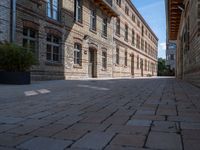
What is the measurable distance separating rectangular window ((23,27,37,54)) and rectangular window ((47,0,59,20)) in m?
1.88

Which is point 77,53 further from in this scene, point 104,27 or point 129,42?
point 129,42

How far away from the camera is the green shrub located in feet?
35.3

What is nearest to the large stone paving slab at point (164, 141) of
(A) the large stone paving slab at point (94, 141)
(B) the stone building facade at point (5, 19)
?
(A) the large stone paving slab at point (94, 141)

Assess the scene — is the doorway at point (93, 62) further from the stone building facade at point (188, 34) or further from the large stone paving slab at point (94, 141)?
the large stone paving slab at point (94, 141)

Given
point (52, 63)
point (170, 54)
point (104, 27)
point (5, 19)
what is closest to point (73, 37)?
point (52, 63)

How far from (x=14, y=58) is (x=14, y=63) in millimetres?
222

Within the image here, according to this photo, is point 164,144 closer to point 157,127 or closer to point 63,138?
point 157,127

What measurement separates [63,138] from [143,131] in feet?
2.94

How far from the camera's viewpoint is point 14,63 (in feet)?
36.2

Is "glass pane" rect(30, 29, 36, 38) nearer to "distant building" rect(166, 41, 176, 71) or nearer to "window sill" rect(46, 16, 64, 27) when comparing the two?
"window sill" rect(46, 16, 64, 27)

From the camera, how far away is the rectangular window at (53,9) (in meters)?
15.8

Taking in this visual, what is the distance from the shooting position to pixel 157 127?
3.48 meters

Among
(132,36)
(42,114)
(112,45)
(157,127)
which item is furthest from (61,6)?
(132,36)

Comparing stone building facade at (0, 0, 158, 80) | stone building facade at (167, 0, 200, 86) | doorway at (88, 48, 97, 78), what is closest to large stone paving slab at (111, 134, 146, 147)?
stone building facade at (167, 0, 200, 86)
